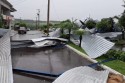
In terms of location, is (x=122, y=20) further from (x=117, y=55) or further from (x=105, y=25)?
(x=117, y=55)

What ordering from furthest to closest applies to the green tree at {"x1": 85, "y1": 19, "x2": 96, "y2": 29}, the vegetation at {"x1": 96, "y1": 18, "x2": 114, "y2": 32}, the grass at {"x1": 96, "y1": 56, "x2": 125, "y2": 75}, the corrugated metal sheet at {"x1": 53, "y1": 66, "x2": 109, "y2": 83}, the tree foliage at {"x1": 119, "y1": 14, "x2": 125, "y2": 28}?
the green tree at {"x1": 85, "y1": 19, "x2": 96, "y2": 29} < the vegetation at {"x1": 96, "y1": 18, "x2": 114, "y2": 32} < the tree foliage at {"x1": 119, "y1": 14, "x2": 125, "y2": 28} < the grass at {"x1": 96, "y1": 56, "x2": 125, "y2": 75} < the corrugated metal sheet at {"x1": 53, "y1": 66, "x2": 109, "y2": 83}

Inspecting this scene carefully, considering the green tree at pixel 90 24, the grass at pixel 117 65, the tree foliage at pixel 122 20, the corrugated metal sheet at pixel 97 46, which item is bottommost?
the grass at pixel 117 65

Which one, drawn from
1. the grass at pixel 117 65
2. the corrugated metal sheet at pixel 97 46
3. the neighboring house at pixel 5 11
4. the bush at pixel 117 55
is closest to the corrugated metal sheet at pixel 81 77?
the grass at pixel 117 65

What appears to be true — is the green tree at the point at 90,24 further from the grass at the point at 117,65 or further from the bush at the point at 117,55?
the grass at the point at 117,65

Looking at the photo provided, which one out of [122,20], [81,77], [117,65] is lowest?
[117,65]

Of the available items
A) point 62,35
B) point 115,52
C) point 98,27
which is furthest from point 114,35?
point 115,52

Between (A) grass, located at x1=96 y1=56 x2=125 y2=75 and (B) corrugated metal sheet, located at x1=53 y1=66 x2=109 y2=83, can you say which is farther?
(A) grass, located at x1=96 y1=56 x2=125 y2=75

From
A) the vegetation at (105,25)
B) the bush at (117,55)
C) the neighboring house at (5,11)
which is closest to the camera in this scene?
the bush at (117,55)

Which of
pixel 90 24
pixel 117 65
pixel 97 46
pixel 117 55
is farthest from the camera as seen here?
pixel 90 24

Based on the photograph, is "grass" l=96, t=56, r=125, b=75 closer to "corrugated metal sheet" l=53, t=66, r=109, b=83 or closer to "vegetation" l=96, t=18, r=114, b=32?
"corrugated metal sheet" l=53, t=66, r=109, b=83

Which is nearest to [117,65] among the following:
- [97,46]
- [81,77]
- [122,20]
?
[97,46]

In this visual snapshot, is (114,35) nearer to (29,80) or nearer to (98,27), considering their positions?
(98,27)

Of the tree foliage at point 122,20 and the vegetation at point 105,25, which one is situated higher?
the tree foliage at point 122,20

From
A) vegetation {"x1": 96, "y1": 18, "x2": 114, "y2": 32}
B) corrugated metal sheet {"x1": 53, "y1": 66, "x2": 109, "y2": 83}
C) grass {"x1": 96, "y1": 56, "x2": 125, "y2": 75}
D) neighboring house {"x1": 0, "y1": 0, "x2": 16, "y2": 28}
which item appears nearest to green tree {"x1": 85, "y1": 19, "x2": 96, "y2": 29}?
vegetation {"x1": 96, "y1": 18, "x2": 114, "y2": 32}
